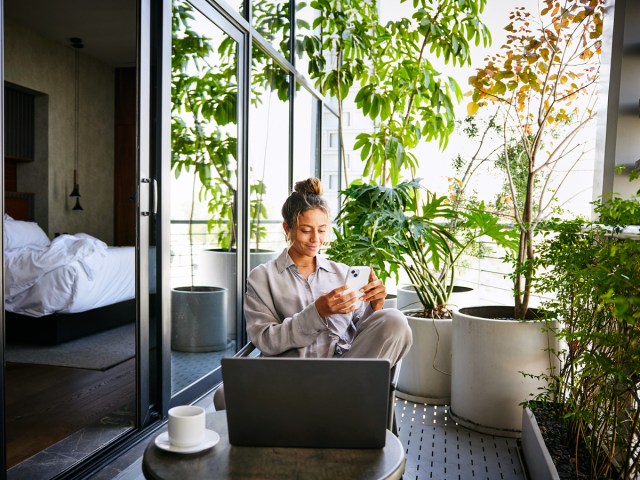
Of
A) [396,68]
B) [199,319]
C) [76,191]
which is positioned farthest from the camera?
[76,191]

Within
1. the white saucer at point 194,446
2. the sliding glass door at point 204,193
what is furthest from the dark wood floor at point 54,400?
the white saucer at point 194,446

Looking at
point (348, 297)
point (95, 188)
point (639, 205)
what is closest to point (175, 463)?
point (348, 297)

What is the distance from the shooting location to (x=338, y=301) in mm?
Answer: 1602

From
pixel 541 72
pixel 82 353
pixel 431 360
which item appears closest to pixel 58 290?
pixel 82 353

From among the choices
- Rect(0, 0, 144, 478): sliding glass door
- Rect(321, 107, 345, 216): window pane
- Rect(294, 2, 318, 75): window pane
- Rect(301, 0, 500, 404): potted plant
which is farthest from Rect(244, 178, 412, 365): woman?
Rect(321, 107, 345, 216): window pane

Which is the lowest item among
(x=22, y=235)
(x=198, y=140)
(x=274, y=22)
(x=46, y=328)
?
(x=46, y=328)

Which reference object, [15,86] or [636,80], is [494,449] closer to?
[636,80]

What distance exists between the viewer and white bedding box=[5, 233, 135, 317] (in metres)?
4.14

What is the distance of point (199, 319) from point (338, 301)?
1.70m

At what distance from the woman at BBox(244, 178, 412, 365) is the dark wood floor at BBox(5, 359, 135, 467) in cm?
122

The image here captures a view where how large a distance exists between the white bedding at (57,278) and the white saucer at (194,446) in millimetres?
3263

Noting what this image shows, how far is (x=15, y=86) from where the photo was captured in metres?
6.34

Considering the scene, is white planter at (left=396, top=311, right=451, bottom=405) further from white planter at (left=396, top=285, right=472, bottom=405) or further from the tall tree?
the tall tree

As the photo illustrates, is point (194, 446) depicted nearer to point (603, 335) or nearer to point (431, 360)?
point (603, 335)
